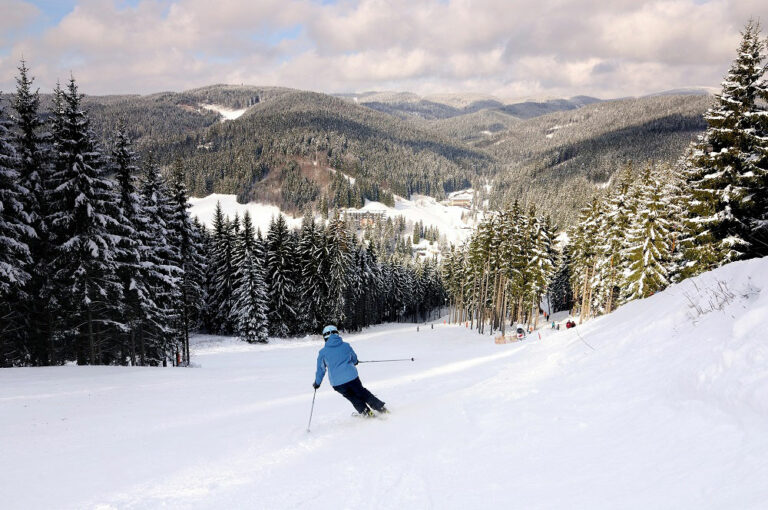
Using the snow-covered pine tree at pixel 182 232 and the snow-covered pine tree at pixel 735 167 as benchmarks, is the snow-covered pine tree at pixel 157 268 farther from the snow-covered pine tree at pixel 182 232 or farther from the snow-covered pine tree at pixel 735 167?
the snow-covered pine tree at pixel 735 167

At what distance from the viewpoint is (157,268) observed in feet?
77.1

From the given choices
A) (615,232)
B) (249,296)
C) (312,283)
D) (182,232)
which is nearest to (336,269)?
(312,283)

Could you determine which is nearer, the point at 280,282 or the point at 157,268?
the point at 157,268

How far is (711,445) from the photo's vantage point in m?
3.95

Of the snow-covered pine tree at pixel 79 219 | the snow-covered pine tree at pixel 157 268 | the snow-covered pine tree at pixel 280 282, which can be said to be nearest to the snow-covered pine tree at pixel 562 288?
the snow-covered pine tree at pixel 280 282

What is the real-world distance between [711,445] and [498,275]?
41.4 meters

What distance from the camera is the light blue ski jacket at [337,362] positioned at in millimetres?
7953

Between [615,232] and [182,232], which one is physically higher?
[182,232]

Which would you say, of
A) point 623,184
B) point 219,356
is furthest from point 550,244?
point 219,356

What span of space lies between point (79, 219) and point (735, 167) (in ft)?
102

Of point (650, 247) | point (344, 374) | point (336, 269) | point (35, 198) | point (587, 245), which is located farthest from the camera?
point (336, 269)

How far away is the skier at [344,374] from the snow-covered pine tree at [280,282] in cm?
3686

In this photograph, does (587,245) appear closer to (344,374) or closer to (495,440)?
(344,374)

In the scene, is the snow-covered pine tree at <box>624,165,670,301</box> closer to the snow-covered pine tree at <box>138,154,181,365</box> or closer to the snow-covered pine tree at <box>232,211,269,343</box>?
the snow-covered pine tree at <box>138,154,181,365</box>
